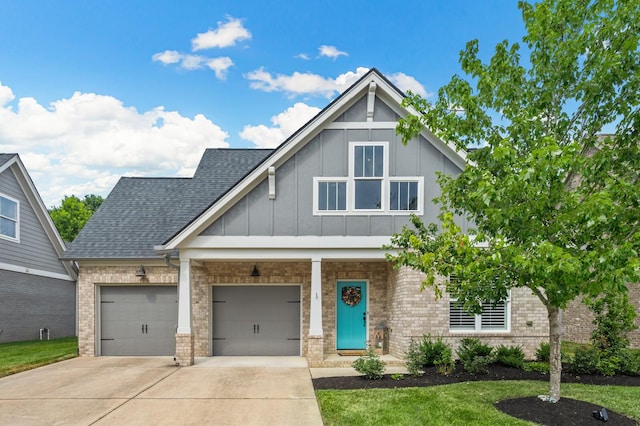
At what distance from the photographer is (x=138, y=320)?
12.8 metres

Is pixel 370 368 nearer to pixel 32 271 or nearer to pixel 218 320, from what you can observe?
pixel 218 320

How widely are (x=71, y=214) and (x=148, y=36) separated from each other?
34830mm

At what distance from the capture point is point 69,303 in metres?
18.9

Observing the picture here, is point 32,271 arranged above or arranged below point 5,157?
below

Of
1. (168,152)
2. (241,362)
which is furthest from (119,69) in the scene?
(168,152)

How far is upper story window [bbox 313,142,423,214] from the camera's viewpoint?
11023 mm

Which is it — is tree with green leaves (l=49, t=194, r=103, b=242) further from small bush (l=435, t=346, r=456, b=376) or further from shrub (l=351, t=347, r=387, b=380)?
small bush (l=435, t=346, r=456, b=376)

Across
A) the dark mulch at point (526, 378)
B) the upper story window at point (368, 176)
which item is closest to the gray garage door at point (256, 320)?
the upper story window at point (368, 176)

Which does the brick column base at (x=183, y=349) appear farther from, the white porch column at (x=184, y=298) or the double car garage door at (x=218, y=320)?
the double car garage door at (x=218, y=320)

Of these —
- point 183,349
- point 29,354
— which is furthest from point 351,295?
point 29,354

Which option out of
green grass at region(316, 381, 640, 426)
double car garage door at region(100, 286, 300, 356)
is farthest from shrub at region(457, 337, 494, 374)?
double car garage door at region(100, 286, 300, 356)

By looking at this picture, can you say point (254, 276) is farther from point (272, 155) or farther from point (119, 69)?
point (119, 69)

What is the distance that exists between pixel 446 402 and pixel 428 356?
3.11 m

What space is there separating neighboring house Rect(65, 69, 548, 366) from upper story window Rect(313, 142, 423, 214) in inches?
1.0
